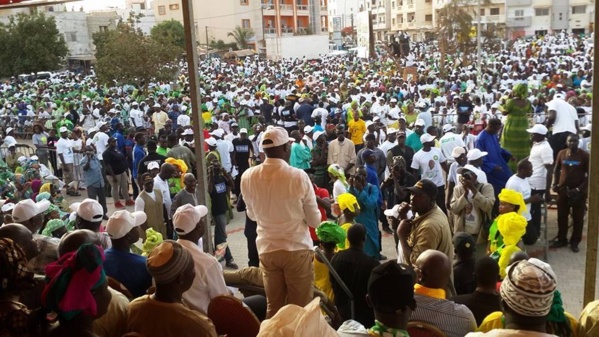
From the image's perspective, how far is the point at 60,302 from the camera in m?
2.45

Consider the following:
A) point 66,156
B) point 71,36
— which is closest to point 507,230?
point 66,156

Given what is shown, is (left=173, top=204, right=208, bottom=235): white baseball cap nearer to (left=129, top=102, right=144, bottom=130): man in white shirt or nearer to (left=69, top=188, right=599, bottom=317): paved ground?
(left=69, top=188, right=599, bottom=317): paved ground

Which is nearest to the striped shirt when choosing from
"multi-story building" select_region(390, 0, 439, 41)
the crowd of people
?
the crowd of people

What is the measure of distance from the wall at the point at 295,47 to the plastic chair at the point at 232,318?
41562 millimetres

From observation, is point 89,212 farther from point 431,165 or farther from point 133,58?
point 133,58

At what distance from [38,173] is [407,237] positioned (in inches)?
259

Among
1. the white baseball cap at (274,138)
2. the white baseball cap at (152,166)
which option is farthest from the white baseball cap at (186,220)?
the white baseball cap at (152,166)

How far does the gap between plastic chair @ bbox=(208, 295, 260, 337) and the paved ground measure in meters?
3.99

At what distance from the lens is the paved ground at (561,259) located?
6102 mm

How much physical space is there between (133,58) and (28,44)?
1577 cm

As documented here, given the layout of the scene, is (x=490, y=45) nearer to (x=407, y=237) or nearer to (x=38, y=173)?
(x=38, y=173)

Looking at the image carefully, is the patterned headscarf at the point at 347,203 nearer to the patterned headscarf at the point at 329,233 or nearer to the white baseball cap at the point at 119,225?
the patterned headscarf at the point at 329,233

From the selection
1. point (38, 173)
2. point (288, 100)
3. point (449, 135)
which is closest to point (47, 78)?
point (288, 100)

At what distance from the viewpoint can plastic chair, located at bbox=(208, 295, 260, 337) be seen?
2.96 m
